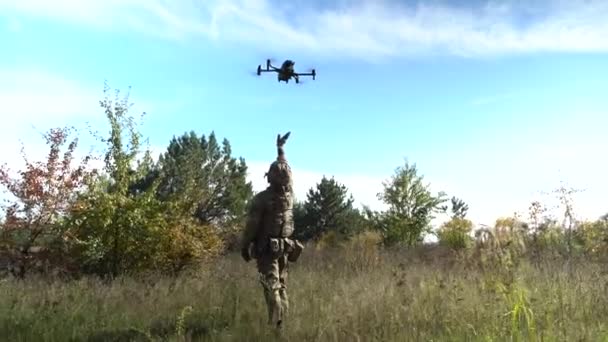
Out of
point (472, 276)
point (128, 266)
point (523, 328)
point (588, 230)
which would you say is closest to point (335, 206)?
point (588, 230)

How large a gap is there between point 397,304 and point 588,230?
36.0 ft

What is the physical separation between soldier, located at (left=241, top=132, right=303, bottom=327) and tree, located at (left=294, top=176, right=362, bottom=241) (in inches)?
1380

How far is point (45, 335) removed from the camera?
7.12 meters

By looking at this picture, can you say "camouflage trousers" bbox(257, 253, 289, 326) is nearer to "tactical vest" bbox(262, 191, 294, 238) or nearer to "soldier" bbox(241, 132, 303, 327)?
"soldier" bbox(241, 132, 303, 327)

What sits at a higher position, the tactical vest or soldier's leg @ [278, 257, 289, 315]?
the tactical vest

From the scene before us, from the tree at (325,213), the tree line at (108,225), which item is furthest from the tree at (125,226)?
the tree at (325,213)

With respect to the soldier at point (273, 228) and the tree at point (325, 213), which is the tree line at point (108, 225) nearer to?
the soldier at point (273, 228)

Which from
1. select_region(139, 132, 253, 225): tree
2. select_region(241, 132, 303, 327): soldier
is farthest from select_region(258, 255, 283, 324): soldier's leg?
select_region(139, 132, 253, 225): tree

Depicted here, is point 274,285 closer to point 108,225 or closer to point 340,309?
point 340,309

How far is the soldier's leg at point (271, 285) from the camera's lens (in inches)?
289

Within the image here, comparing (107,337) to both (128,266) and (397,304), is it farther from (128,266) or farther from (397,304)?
(128,266)

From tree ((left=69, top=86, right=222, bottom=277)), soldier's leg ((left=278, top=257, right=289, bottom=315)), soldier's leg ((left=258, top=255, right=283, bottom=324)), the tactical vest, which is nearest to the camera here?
soldier's leg ((left=258, top=255, right=283, bottom=324))

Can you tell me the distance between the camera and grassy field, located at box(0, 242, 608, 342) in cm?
606

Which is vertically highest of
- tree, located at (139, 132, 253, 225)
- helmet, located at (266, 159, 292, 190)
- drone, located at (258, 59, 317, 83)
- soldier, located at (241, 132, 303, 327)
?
tree, located at (139, 132, 253, 225)
